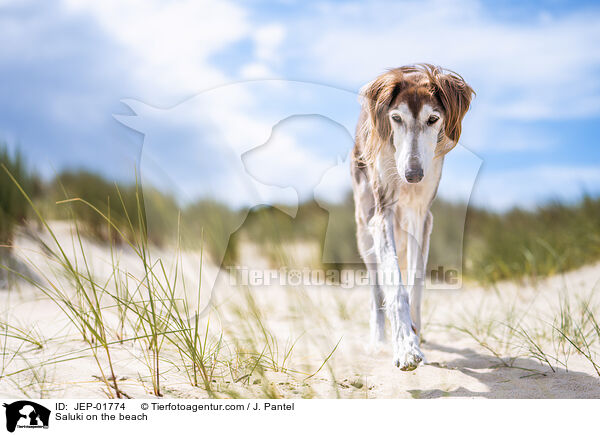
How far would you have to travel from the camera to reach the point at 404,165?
7.34ft

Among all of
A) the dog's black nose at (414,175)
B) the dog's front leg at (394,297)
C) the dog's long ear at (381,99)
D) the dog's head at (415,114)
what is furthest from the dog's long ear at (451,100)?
the dog's front leg at (394,297)

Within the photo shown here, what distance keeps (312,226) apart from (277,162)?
438 centimetres

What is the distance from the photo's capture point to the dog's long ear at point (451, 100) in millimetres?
2404

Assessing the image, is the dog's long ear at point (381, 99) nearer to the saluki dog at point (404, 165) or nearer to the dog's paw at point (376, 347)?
the saluki dog at point (404, 165)

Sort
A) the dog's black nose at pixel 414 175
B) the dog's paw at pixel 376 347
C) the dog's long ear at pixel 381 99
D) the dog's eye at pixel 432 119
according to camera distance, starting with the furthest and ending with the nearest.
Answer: the dog's paw at pixel 376 347 < the dog's long ear at pixel 381 99 < the dog's eye at pixel 432 119 < the dog's black nose at pixel 414 175

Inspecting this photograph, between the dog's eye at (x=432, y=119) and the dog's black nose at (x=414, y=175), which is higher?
the dog's eye at (x=432, y=119)

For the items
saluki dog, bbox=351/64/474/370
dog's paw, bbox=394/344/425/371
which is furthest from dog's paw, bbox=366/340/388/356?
dog's paw, bbox=394/344/425/371

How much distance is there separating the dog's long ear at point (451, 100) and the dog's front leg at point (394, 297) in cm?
50

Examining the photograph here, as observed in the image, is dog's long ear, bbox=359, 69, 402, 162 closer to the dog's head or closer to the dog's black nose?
the dog's head

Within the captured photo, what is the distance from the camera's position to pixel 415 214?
2.65 meters
